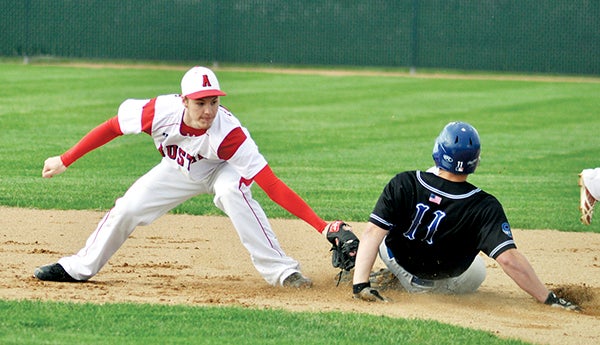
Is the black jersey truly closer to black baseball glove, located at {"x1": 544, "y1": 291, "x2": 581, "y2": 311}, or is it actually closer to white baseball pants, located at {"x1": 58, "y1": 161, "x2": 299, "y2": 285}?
black baseball glove, located at {"x1": 544, "y1": 291, "x2": 581, "y2": 311}

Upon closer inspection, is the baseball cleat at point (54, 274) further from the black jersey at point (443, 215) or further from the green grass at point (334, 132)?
the green grass at point (334, 132)

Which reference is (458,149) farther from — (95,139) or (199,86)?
(95,139)

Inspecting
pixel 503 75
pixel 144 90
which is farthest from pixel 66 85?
pixel 503 75

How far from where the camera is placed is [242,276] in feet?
22.4

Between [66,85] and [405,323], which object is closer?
[405,323]

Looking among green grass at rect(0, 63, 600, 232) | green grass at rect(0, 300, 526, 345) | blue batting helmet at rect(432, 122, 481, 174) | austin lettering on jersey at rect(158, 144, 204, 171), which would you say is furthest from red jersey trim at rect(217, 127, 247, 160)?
green grass at rect(0, 63, 600, 232)

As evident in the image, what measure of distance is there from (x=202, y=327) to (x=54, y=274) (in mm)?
1627

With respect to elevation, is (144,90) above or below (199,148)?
below

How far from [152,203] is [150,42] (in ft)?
71.8

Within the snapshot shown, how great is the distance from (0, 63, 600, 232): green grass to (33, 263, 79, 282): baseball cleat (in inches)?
122

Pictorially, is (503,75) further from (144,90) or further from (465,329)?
(465,329)

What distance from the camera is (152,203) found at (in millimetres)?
6168

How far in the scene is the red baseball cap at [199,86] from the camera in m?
5.74

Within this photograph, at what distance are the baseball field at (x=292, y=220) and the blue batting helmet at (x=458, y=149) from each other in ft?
2.74
